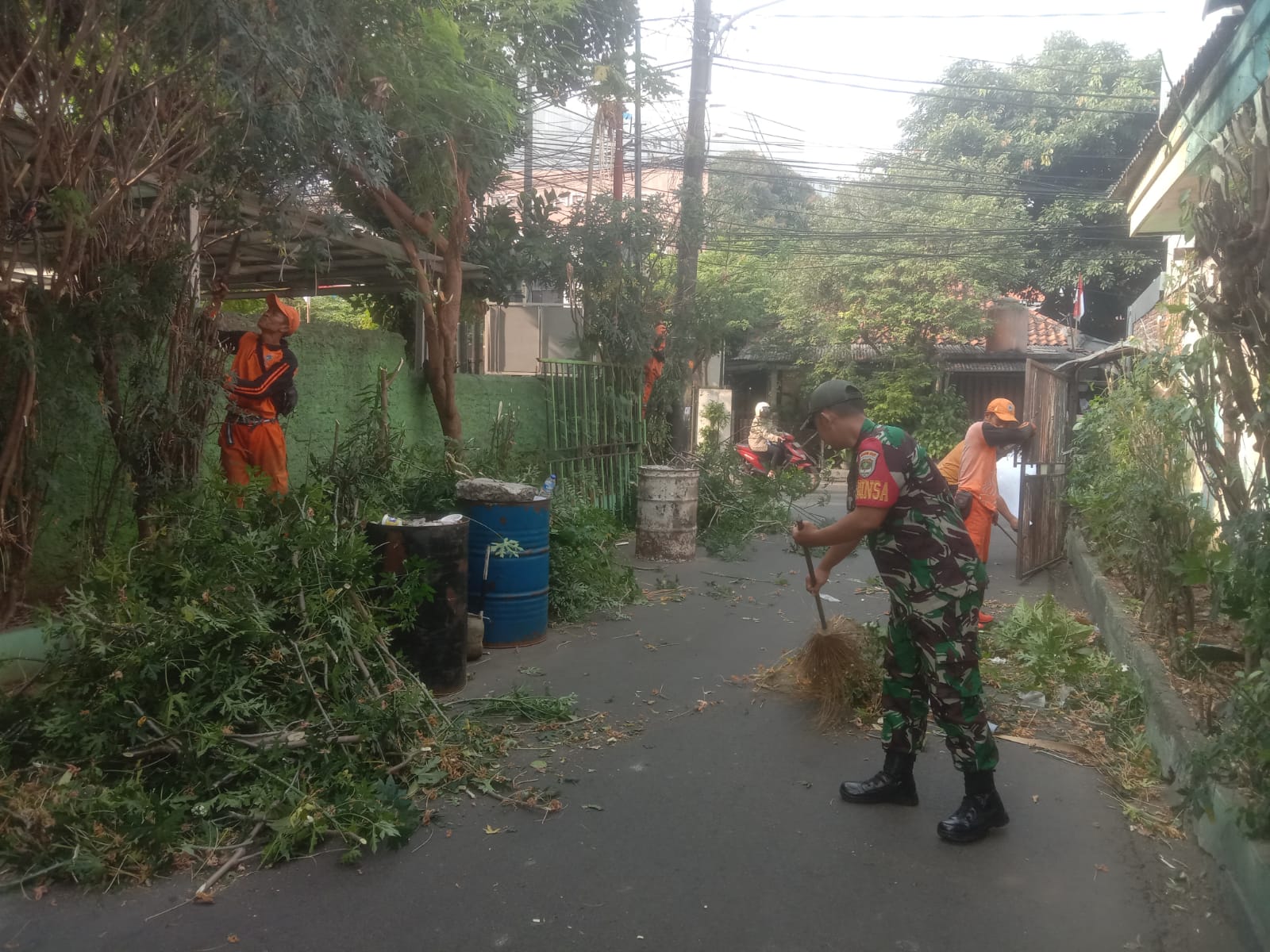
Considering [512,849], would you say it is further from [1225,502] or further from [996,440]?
[996,440]

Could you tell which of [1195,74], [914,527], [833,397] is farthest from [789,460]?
[914,527]

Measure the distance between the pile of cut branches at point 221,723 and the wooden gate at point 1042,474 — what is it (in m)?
6.22

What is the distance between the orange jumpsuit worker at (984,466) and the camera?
7.88m

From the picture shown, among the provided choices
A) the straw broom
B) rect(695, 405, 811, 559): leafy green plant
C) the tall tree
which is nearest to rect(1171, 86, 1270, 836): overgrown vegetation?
the straw broom

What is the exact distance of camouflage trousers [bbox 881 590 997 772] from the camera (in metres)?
3.87

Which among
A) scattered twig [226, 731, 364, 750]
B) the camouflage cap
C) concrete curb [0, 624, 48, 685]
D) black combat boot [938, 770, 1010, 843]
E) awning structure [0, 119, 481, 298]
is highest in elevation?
awning structure [0, 119, 481, 298]

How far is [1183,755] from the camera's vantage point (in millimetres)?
3941

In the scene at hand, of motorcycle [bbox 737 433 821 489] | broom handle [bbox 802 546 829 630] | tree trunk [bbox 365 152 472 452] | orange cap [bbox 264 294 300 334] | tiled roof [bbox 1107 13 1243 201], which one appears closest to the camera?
broom handle [bbox 802 546 829 630]

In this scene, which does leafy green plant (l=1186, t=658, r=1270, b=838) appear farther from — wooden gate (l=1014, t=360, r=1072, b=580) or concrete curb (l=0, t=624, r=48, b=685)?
wooden gate (l=1014, t=360, r=1072, b=580)

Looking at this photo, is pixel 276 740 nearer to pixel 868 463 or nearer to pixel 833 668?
pixel 868 463

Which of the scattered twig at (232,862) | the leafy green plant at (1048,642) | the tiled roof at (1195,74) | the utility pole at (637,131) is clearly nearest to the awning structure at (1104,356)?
the tiled roof at (1195,74)

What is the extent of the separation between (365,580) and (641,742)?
63.7 inches

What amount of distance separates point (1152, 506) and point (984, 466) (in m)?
2.14

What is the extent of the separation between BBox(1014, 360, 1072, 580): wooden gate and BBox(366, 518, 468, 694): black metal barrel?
18.8ft
